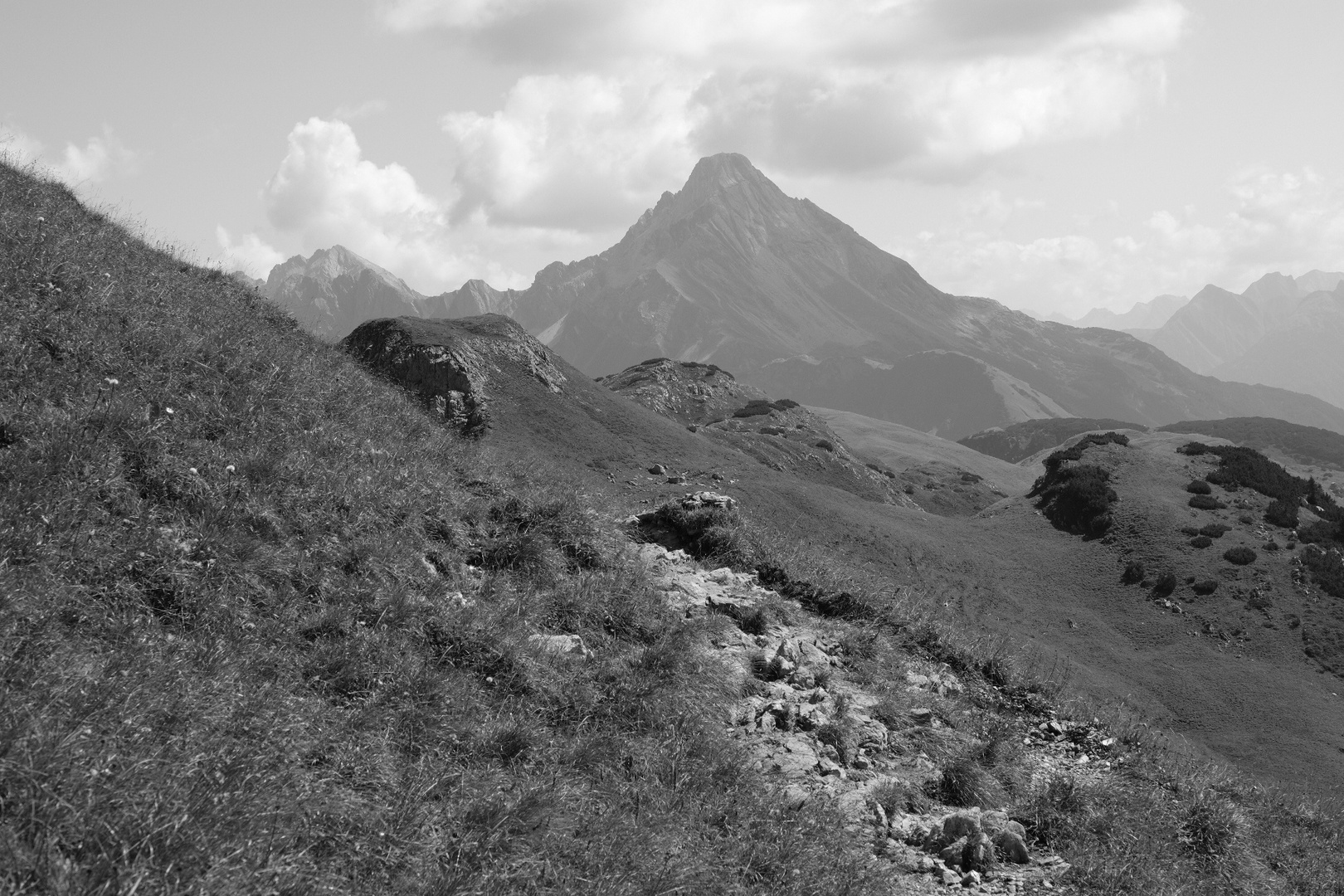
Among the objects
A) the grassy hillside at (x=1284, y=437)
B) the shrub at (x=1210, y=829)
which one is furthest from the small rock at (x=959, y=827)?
the grassy hillside at (x=1284, y=437)

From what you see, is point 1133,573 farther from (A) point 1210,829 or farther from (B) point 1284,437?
(B) point 1284,437

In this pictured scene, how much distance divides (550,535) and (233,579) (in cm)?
327

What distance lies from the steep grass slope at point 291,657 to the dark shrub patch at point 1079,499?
3516 centimetres

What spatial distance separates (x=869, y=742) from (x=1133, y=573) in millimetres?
31441

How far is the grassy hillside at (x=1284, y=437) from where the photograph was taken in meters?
114

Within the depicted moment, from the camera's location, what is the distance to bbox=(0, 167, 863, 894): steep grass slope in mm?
3297

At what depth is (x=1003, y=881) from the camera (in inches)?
212

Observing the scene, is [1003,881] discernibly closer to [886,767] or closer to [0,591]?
[886,767]

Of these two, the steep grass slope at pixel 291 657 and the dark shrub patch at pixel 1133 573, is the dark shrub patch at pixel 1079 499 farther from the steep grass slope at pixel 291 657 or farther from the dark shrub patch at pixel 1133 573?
A: the steep grass slope at pixel 291 657

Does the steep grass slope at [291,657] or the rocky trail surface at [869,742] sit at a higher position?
the steep grass slope at [291,657]

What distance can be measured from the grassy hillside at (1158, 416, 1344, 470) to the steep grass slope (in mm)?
125773

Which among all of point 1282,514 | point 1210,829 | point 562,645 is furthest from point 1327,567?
point 562,645

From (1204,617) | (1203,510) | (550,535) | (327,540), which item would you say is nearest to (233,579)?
(327,540)

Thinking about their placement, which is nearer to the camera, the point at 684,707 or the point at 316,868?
the point at 316,868
